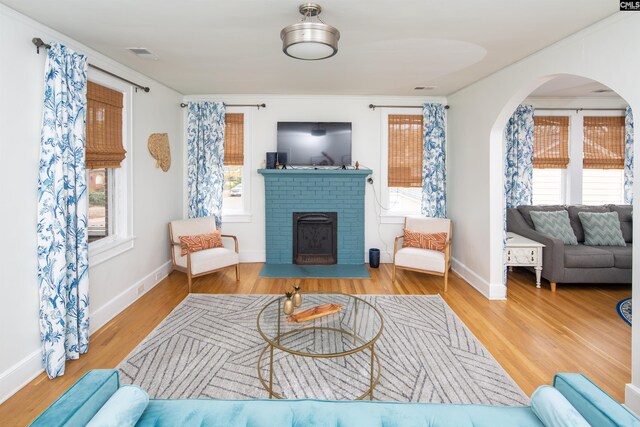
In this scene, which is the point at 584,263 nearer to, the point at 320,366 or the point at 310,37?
the point at 320,366

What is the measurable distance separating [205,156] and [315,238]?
2030 millimetres

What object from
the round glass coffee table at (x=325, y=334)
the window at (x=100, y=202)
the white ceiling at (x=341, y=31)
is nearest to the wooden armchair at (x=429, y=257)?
the round glass coffee table at (x=325, y=334)

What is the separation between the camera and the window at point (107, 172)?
3.26m

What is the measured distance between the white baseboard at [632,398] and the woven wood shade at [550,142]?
3.88m

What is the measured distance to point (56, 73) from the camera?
2557mm

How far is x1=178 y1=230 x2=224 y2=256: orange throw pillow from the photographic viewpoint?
437 centimetres

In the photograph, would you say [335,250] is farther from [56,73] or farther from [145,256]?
[56,73]

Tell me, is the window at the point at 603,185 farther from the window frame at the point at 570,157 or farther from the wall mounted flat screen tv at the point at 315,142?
the wall mounted flat screen tv at the point at 315,142

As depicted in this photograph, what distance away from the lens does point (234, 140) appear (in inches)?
213

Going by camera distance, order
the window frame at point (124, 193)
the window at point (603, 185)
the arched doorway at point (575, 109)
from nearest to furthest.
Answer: the window frame at point (124, 193), the arched doorway at point (575, 109), the window at point (603, 185)

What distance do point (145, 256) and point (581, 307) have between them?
4898 millimetres

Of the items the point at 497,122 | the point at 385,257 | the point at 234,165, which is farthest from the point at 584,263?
the point at 234,165

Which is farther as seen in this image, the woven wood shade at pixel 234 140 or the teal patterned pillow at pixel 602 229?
the woven wood shade at pixel 234 140

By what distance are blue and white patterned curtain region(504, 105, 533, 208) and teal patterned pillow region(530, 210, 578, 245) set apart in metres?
0.50
